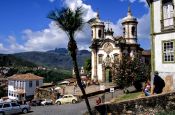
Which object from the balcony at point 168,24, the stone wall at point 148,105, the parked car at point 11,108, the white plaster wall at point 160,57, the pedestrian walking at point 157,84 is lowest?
the parked car at point 11,108

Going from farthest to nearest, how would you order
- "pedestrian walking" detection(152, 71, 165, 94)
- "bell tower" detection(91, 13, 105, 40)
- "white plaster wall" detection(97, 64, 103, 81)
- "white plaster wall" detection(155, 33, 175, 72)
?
"bell tower" detection(91, 13, 105, 40), "white plaster wall" detection(97, 64, 103, 81), "white plaster wall" detection(155, 33, 175, 72), "pedestrian walking" detection(152, 71, 165, 94)

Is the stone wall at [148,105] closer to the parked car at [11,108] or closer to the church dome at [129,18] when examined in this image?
the parked car at [11,108]

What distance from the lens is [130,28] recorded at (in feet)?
191

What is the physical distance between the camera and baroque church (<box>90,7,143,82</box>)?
188ft

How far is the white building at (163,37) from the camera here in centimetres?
2523

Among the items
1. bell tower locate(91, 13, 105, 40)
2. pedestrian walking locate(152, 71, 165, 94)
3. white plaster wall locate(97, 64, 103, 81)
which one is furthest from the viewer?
bell tower locate(91, 13, 105, 40)

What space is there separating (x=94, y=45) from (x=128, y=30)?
6234mm

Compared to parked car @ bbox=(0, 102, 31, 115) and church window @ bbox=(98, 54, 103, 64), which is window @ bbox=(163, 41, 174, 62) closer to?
parked car @ bbox=(0, 102, 31, 115)

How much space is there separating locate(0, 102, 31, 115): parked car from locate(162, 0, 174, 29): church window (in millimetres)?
17236

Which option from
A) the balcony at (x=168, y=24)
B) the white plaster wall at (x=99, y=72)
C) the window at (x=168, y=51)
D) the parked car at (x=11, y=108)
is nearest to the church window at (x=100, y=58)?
the white plaster wall at (x=99, y=72)

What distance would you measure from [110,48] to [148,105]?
137ft

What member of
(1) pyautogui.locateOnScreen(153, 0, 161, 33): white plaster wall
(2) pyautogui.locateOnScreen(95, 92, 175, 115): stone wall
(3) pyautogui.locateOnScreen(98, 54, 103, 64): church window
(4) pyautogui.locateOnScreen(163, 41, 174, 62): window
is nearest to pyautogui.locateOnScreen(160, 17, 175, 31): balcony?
(1) pyautogui.locateOnScreen(153, 0, 161, 33): white plaster wall

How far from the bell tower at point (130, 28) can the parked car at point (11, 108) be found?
2686 cm

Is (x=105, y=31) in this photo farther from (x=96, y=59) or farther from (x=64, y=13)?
(x=64, y=13)
